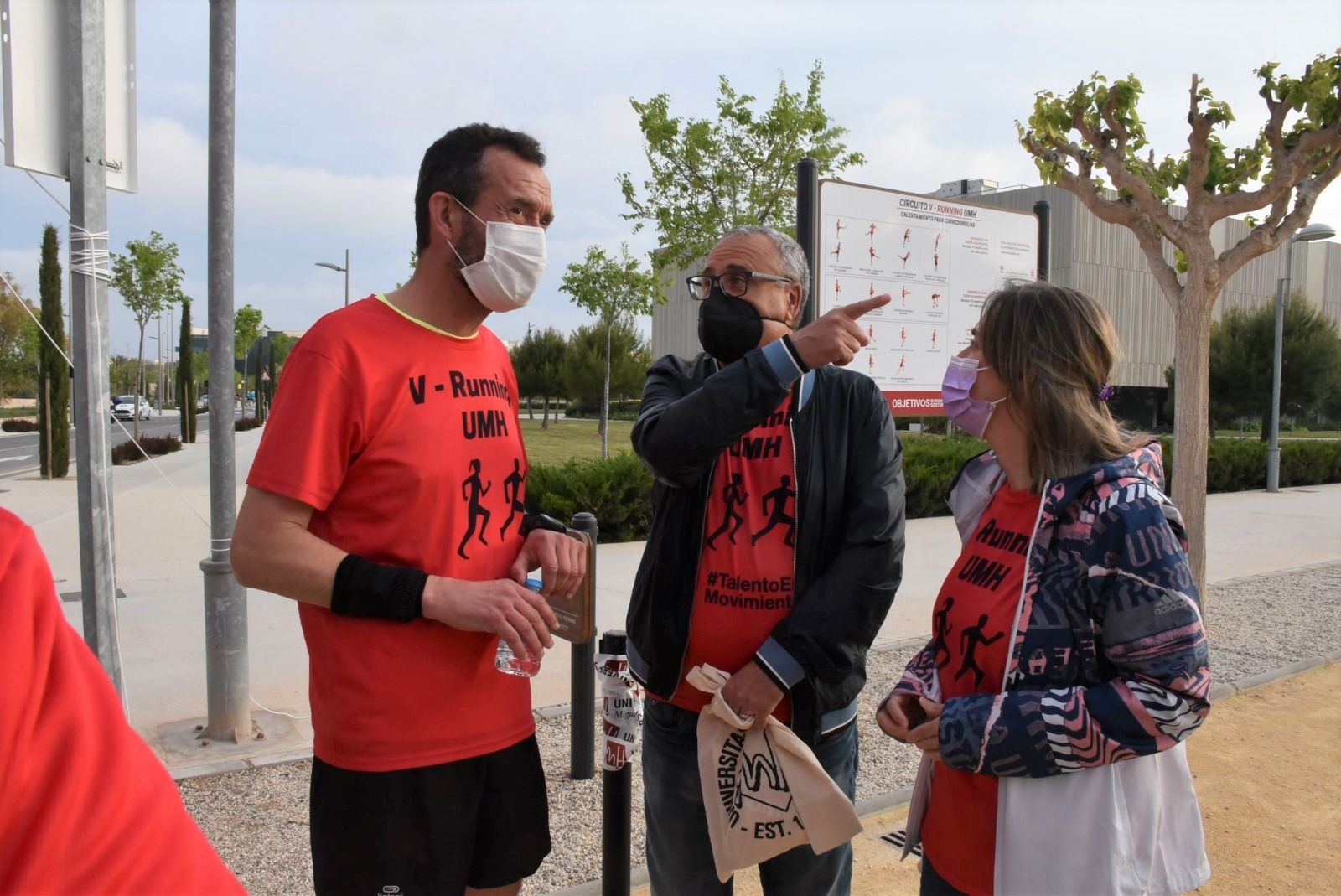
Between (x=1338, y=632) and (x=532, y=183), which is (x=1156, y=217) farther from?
(x=532, y=183)

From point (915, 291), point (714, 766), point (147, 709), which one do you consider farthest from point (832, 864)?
Result: point (915, 291)

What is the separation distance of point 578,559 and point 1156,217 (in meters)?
6.38

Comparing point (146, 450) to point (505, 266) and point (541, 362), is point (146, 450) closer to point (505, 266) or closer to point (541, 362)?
point (505, 266)

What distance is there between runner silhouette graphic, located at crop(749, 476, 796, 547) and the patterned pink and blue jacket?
1.86 ft

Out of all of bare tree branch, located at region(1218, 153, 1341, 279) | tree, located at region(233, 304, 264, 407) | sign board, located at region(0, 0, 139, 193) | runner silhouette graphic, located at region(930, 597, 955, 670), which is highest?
tree, located at region(233, 304, 264, 407)

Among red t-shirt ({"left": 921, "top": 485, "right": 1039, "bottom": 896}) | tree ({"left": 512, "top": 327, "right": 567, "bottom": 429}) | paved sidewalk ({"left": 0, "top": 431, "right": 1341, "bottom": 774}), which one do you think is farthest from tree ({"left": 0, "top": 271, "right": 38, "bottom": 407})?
red t-shirt ({"left": 921, "top": 485, "right": 1039, "bottom": 896})

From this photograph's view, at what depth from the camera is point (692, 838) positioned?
227cm

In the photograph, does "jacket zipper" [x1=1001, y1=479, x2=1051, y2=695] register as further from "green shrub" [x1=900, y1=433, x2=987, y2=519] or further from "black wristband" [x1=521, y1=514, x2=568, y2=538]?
"green shrub" [x1=900, y1=433, x2=987, y2=519]

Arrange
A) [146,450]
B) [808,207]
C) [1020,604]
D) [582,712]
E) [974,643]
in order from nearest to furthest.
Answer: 1. [1020,604]
2. [974,643]
3. [582,712]
4. [808,207]
5. [146,450]

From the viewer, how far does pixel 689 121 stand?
1781 cm

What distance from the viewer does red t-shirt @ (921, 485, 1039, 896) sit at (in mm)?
1852

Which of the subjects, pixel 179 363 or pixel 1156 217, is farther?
pixel 179 363

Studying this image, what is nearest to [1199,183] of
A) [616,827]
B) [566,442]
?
[616,827]

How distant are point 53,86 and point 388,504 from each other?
7.24 feet
